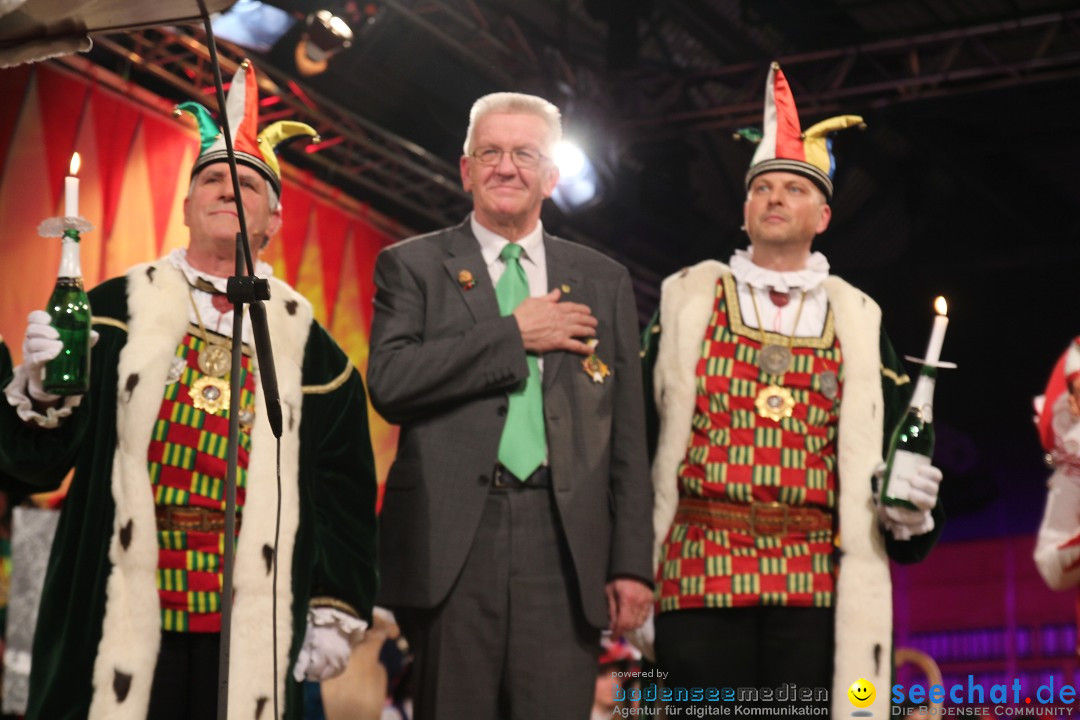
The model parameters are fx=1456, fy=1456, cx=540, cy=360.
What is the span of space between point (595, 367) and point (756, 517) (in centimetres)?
59

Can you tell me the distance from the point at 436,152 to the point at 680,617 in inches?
250

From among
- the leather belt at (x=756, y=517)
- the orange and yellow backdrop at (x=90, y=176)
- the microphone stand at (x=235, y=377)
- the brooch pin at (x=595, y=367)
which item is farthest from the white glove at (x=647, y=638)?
the orange and yellow backdrop at (x=90, y=176)

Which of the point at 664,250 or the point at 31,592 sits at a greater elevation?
the point at 664,250

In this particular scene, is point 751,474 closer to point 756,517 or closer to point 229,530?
point 756,517

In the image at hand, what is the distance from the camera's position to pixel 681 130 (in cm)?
958

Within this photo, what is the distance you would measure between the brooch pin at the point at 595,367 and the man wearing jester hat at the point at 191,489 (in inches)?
29.2

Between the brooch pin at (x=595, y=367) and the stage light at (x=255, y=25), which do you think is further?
the stage light at (x=255, y=25)

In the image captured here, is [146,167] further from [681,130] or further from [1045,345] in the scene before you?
[1045,345]

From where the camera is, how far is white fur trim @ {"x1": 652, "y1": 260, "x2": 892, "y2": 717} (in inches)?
149

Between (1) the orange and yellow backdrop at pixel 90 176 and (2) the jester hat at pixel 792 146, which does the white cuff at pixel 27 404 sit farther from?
(1) the orange and yellow backdrop at pixel 90 176

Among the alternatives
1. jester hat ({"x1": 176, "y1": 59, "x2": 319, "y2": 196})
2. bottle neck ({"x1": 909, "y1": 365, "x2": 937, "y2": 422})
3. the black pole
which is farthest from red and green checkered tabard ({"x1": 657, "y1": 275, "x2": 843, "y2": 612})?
the black pole

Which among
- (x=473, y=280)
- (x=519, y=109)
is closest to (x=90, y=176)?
(x=519, y=109)

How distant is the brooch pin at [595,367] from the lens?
12.0ft

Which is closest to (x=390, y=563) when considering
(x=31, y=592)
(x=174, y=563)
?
(x=174, y=563)
